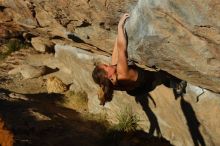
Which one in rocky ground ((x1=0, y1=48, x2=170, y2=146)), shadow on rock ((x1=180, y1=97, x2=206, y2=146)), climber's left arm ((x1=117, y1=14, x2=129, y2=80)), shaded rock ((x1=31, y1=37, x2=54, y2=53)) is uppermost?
climber's left arm ((x1=117, y1=14, x2=129, y2=80))

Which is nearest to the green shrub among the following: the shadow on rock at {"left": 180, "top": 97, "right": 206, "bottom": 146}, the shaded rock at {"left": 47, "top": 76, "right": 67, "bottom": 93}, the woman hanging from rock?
the shaded rock at {"left": 47, "top": 76, "right": 67, "bottom": 93}

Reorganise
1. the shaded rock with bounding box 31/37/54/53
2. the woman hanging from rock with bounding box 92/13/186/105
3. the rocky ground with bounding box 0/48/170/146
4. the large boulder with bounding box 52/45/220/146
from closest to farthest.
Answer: the woman hanging from rock with bounding box 92/13/186/105 < the large boulder with bounding box 52/45/220/146 < the rocky ground with bounding box 0/48/170/146 < the shaded rock with bounding box 31/37/54/53

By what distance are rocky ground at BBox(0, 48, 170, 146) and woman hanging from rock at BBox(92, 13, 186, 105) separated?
6.34 ft

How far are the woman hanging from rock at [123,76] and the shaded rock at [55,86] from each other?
4.33 meters

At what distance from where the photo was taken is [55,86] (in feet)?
40.0

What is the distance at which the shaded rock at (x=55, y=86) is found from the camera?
479 inches

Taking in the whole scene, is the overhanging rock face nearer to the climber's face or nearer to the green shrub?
the climber's face

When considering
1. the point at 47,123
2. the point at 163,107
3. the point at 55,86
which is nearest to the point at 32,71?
the point at 55,86

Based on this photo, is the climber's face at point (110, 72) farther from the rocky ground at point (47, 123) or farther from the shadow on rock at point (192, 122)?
the rocky ground at point (47, 123)

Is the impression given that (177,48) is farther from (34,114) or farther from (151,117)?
(34,114)

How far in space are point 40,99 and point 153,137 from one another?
383 cm

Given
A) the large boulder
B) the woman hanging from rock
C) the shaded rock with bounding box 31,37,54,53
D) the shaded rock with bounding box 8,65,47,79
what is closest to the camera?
the woman hanging from rock

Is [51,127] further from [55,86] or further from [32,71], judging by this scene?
[32,71]

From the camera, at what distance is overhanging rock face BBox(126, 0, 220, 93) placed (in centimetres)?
486
